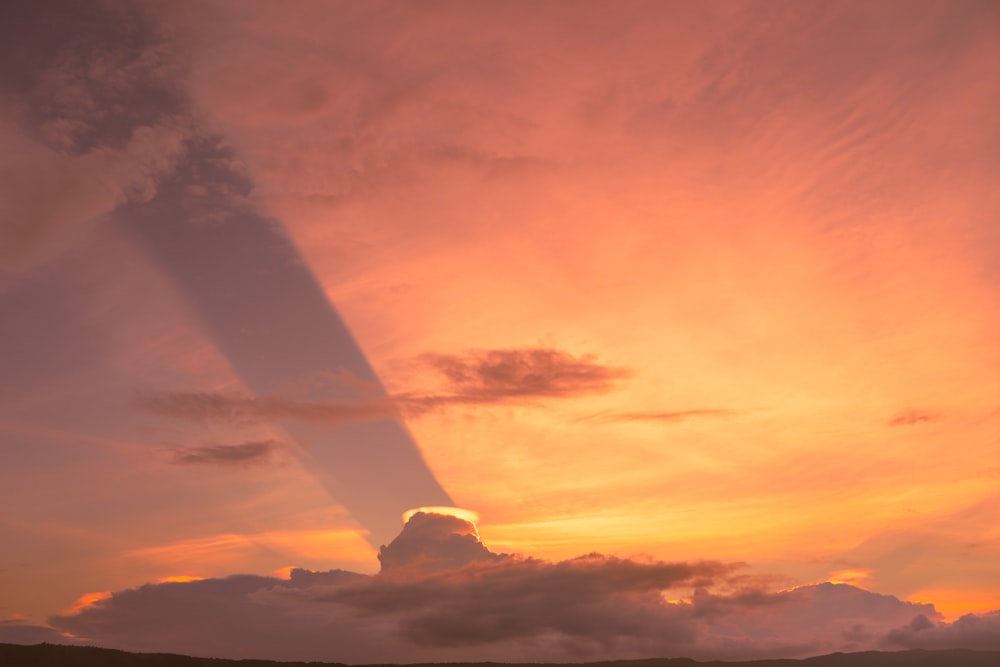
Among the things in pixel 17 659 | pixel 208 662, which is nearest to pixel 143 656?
pixel 208 662

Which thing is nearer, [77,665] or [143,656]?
[77,665]

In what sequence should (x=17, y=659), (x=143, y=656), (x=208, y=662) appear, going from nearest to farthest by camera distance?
(x=17, y=659), (x=143, y=656), (x=208, y=662)

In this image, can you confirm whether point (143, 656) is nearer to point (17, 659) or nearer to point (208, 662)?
point (208, 662)

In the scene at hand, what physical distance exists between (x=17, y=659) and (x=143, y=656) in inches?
1452

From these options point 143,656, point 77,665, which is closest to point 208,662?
point 143,656

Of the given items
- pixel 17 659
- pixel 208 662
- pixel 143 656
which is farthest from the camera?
pixel 208 662

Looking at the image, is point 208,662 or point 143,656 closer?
point 143,656

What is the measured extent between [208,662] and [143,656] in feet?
79.9

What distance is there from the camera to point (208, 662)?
7470 inches

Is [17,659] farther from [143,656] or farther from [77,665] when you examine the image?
[143,656]

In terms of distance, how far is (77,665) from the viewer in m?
143

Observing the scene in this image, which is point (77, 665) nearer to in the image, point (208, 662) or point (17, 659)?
point (17, 659)

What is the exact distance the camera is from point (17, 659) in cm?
13450
